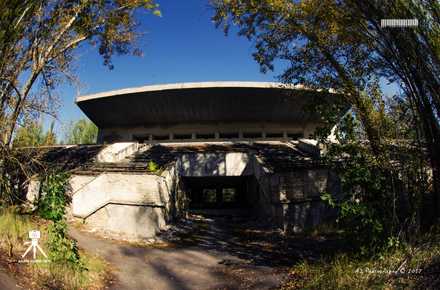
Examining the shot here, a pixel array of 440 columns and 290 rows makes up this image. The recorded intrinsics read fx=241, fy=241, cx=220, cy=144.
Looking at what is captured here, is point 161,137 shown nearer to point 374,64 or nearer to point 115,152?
point 115,152

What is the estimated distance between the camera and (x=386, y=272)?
399 cm

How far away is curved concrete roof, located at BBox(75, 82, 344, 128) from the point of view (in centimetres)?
1862

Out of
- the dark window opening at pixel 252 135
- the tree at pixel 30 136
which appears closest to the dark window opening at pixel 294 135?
the dark window opening at pixel 252 135

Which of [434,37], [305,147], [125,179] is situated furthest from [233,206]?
[434,37]

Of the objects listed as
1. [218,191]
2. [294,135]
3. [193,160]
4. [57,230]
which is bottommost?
[218,191]

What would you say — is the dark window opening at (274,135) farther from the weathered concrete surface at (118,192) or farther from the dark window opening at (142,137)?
the weathered concrete surface at (118,192)

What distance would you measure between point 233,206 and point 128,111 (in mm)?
11941

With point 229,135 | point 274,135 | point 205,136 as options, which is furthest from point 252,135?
point 205,136

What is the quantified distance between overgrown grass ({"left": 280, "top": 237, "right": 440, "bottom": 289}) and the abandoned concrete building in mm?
4428

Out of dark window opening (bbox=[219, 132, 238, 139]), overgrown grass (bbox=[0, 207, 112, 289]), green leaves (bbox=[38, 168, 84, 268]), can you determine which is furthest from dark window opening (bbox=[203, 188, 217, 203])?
green leaves (bbox=[38, 168, 84, 268])

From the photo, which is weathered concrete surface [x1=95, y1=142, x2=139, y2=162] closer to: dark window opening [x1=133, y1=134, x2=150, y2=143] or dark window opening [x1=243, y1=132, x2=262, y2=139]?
dark window opening [x1=133, y1=134, x2=150, y2=143]

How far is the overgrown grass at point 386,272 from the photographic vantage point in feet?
12.1

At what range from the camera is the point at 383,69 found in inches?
216

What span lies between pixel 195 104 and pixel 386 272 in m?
16.9
